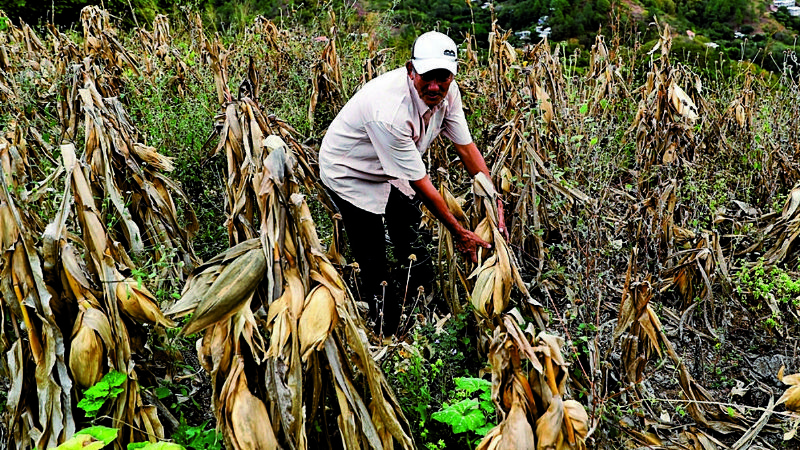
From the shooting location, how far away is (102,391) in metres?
1.57

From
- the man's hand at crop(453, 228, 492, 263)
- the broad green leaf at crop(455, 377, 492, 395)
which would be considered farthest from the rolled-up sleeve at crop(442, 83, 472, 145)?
the broad green leaf at crop(455, 377, 492, 395)

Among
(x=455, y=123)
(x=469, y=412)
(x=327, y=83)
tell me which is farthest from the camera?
(x=327, y=83)

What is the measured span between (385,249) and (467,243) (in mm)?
560

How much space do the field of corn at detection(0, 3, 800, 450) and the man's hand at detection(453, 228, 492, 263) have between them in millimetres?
60

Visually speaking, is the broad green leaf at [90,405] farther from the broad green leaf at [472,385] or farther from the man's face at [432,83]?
the man's face at [432,83]

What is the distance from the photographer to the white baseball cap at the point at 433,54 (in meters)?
2.07

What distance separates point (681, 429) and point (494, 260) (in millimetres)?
929

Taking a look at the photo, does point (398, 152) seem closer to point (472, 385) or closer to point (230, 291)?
point (472, 385)

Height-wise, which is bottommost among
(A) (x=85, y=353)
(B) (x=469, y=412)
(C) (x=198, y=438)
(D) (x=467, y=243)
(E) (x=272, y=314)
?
(B) (x=469, y=412)

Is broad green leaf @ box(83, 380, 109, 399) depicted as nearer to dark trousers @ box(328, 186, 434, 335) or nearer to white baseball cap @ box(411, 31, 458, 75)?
dark trousers @ box(328, 186, 434, 335)

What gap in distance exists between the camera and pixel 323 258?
1.39 metres

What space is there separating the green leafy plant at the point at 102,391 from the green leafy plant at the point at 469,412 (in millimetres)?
828

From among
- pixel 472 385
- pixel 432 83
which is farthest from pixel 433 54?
pixel 472 385

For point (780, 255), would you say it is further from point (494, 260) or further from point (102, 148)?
point (102, 148)
